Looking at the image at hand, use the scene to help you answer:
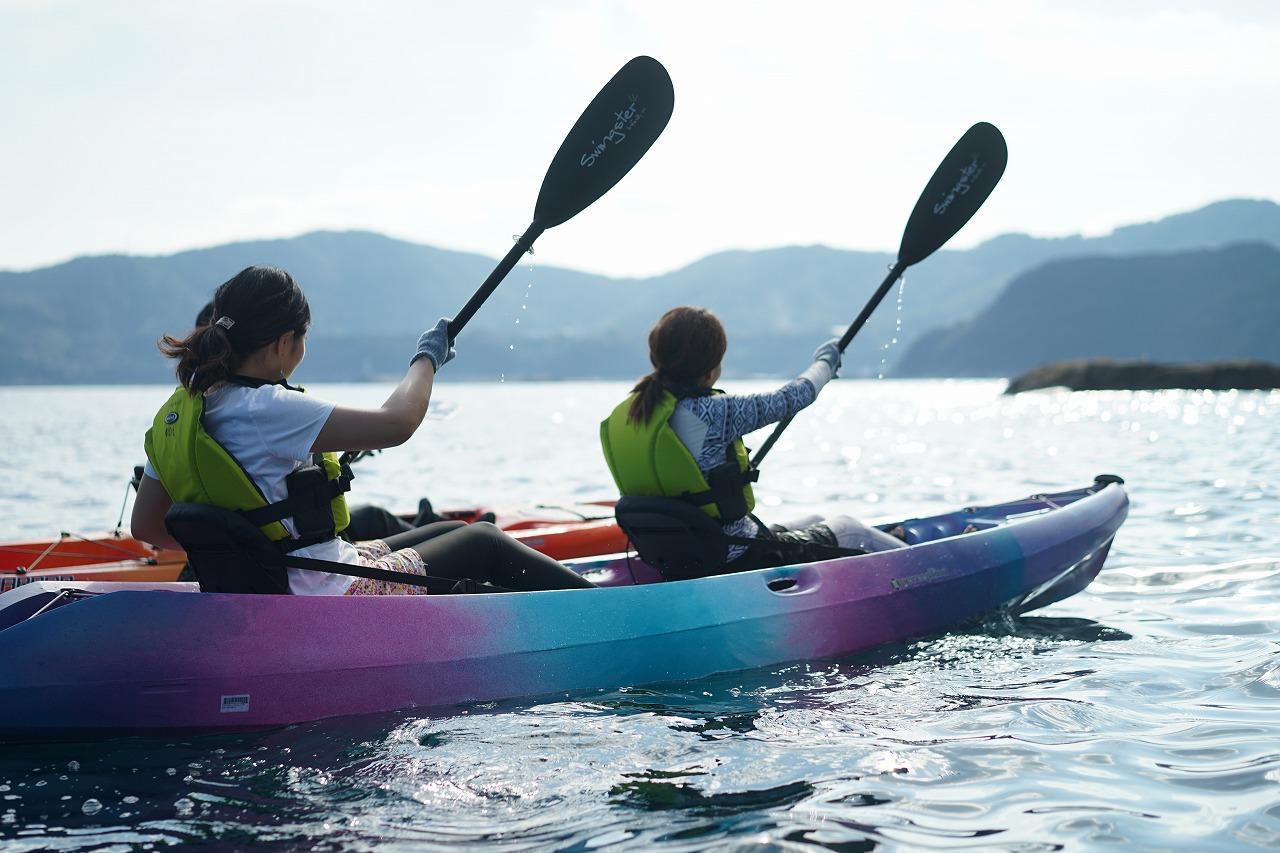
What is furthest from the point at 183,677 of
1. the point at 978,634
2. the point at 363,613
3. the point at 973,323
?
the point at 973,323

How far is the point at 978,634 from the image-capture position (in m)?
5.27

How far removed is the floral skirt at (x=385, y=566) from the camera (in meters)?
3.68

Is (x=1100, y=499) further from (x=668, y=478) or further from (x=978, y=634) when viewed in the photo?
(x=668, y=478)

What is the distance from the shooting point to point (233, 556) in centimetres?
337

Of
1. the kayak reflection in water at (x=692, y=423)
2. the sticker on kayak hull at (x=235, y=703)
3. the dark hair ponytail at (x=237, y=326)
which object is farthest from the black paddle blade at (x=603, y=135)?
the sticker on kayak hull at (x=235, y=703)

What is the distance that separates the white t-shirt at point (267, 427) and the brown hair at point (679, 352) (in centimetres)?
142

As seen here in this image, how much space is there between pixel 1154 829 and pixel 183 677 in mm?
2842

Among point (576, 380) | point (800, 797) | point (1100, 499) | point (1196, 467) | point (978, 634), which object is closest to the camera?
point (800, 797)

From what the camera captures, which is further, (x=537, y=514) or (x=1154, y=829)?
(x=537, y=514)

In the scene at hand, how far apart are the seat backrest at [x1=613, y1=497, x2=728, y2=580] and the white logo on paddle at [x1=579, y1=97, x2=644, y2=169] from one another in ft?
4.92

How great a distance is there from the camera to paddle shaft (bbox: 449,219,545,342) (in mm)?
3889

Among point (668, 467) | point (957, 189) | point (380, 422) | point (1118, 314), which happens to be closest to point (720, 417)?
point (668, 467)

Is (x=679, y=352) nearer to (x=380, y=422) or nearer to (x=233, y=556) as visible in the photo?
(x=380, y=422)

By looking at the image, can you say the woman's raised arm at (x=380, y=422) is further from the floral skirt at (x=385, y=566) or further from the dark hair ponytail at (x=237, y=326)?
the floral skirt at (x=385, y=566)
